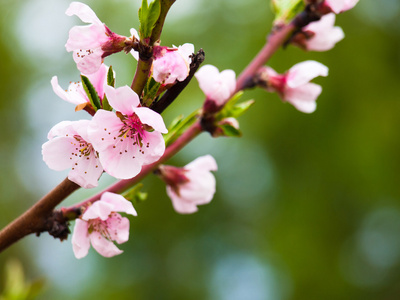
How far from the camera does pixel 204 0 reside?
759 centimetres

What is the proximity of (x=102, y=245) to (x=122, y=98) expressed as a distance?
0.84ft

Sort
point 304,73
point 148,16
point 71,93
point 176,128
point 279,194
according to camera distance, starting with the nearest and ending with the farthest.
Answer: point 148,16
point 71,93
point 176,128
point 304,73
point 279,194

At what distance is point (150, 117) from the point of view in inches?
22.5

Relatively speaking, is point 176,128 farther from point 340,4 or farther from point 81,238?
point 340,4

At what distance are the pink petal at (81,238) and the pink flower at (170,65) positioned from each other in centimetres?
26

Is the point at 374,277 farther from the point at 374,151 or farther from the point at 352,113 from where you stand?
the point at 352,113

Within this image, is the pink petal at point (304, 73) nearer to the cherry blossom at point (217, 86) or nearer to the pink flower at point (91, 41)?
the cherry blossom at point (217, 86)

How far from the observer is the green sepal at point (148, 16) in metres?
0.55

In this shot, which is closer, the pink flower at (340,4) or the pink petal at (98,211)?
Result: the pink petal at (98,211)

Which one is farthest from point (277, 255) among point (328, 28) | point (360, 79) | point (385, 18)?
point (328, 28)

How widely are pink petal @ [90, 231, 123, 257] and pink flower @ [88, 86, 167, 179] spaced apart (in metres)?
0.15

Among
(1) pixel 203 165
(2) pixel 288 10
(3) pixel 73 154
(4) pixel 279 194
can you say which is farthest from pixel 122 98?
(4) pixel 279 194

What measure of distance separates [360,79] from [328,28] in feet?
19.9

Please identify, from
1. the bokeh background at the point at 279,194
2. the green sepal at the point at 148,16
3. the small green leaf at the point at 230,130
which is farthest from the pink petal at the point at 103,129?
the bokeh background at the point at 279,194
